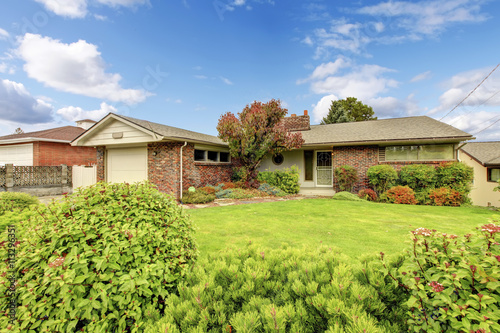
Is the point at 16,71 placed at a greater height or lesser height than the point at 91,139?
greater

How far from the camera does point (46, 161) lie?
17562 millimetres

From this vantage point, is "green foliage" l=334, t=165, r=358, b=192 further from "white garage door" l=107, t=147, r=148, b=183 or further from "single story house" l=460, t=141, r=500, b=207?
"single story house" l=460, t=141, r=500, b=207

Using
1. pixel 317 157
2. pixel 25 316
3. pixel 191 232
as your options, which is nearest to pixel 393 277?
pixel 191 232

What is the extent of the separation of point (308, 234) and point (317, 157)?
1095 cm

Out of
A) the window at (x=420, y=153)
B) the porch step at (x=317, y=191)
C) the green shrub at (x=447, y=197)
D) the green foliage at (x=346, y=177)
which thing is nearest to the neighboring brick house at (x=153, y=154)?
the porch step at (x=317, y=191)

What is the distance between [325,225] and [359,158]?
847cm

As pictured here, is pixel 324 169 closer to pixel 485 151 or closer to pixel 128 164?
pixel 128 164

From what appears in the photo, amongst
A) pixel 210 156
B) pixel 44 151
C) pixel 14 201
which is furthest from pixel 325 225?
pixel 44 151

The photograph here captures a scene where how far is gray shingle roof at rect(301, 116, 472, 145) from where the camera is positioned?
39.1ft

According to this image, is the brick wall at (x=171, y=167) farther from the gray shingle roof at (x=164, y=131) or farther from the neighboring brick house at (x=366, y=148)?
the neighboring brick house at (x=366, y=148)

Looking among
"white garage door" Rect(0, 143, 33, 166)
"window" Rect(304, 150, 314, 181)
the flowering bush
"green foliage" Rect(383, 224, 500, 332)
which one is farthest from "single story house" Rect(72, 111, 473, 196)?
"green foliage" Rect(383, 224, 500, 332)

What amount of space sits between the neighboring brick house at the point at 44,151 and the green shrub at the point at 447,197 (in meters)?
23.6

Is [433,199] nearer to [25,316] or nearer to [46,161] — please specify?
[25,316]

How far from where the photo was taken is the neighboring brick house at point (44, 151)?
17.2 metres
